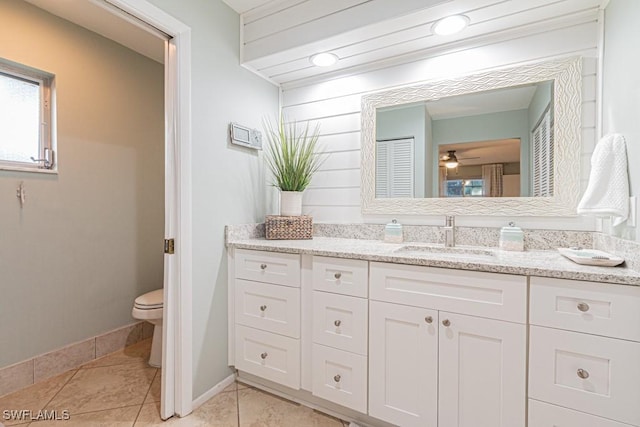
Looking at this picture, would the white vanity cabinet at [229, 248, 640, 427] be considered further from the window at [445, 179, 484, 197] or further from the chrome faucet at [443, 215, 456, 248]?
the window at [445, 179, 484, 197]

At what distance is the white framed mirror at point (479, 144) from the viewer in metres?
1.54

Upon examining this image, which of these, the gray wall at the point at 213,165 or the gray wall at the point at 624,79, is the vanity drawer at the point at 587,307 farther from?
the gray wall at the point at 213,165

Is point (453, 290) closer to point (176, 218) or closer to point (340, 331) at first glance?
point (340, 331)

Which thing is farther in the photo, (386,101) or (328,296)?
(386,101)

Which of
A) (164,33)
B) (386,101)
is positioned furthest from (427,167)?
(164,33)

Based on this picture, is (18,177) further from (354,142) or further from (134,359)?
(354,142)

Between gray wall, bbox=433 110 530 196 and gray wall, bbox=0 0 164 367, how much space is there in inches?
92.5

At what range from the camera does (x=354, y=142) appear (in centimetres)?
209

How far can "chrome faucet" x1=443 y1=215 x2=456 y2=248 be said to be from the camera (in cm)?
173

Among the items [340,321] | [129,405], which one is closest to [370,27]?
[340,321]

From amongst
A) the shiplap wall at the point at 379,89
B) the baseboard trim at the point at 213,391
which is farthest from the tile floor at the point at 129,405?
the shiplap wall at the point at 379,89

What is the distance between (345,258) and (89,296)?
6.51 feet

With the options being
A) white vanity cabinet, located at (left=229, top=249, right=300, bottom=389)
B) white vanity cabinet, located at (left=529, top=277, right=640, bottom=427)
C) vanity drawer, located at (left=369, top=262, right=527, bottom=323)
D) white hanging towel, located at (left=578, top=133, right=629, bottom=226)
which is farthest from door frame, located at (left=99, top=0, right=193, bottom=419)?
white hanging towel, located at (left=578, top=133, right=629, bottom=226)

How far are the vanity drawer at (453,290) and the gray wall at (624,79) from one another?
46 cm
